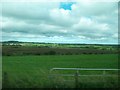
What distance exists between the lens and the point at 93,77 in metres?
11.8

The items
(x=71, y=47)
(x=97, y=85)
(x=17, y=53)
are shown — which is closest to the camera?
(x=97, y=85)

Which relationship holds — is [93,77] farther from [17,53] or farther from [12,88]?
[17,53]

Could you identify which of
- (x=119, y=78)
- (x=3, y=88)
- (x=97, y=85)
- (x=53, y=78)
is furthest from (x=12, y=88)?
(x=119, y=78)

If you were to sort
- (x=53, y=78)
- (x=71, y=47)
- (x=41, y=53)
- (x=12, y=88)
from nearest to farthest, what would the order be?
1. (x=12, y=88)
2. (x=53, y=78)
3. (x=41, y=53)
4. (x=71, y=47)

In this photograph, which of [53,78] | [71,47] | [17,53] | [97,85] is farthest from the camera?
[71,47]

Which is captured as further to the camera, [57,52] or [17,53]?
[57,52]

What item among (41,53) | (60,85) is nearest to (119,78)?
(60,85)

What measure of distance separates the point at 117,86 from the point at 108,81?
788 millimetres

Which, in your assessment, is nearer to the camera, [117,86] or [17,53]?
[117,86]

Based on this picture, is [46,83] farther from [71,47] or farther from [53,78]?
[71,47]

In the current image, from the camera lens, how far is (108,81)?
10930 millimetres

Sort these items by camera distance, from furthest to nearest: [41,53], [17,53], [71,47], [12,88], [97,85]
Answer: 1. [71,47]
2. [41,53]
3. [17,53]
4. [97,85]
5. [12,88]

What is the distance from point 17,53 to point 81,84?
50.5 metres

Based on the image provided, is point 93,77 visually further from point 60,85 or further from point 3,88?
point 3,88
